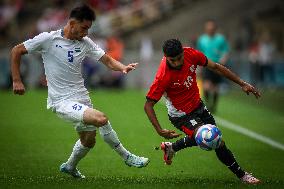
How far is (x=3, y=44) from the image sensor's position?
36.5m

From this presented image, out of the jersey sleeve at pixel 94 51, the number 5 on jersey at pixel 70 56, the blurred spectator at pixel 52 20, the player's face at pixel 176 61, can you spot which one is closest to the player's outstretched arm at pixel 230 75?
the player's face at pixel 176 61

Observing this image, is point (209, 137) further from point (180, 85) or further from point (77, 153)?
point (77, 153)

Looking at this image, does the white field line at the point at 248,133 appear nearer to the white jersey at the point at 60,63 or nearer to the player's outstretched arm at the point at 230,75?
the player's outstretched arm at the point at 230,75

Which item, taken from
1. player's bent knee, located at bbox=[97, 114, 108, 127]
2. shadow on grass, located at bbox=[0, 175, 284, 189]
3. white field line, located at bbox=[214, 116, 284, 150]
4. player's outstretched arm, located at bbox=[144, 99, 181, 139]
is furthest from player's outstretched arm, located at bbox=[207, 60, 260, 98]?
white field line, located at bbox=[214, 116, 284, 150]

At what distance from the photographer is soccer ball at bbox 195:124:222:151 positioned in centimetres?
1133

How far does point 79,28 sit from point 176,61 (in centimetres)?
142

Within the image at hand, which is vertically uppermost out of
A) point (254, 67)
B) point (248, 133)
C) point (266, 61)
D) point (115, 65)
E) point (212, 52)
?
point (115, 65)

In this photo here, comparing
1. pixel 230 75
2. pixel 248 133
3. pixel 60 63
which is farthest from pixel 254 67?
pixel 60 63

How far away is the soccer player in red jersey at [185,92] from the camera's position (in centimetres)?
1151

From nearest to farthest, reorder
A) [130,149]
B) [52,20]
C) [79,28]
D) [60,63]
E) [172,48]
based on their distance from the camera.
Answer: [172,48] < [79,28] < [60,63] < [130,149] < [52,20]

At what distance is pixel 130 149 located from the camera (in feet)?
51.1

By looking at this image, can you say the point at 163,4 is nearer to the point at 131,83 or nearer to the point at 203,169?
the point at 131,83

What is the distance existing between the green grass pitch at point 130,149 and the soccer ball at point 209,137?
0.55 metres

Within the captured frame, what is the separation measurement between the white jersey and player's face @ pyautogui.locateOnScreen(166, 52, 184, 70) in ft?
4.27
